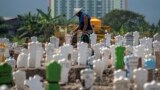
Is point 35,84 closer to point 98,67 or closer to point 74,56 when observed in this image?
point 98,67

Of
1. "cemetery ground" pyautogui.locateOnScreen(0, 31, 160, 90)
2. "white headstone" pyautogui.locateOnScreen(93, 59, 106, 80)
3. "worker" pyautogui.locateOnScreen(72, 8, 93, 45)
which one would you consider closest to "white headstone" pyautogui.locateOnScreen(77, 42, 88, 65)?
"cemetery ground" pyautogui.locateOnScreen(0, 31, 160, 90)

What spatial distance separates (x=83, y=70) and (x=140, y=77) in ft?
2.40

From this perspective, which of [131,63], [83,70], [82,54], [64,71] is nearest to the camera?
[83,70]

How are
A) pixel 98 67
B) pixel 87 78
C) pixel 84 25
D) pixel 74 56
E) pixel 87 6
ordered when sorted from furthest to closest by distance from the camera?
1. pixel 87 6
2. pixel 84 25
3. pixel 74 56
4. pixel 98 67
5. pixel 87 78

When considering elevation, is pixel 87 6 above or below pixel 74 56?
above

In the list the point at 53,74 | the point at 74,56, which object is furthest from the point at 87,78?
the point at 74,56

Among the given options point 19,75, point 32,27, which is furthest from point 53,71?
point 32,27

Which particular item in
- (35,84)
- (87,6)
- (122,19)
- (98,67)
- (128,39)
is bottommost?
(35,84)

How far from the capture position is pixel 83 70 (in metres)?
7.71

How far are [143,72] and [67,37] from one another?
7.49 metres

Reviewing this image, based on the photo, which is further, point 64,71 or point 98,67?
point 98,67

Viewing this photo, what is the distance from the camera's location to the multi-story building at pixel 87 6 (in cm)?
8019

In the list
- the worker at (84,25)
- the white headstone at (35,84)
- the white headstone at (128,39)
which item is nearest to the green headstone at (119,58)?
the white headstone at (35,84)

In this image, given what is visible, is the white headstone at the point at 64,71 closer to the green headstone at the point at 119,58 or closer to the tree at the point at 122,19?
the green headstone at the point at 119,58
